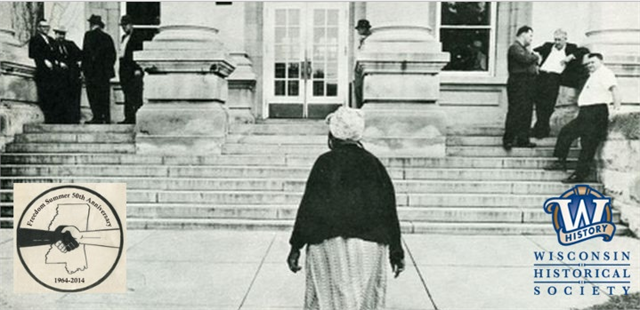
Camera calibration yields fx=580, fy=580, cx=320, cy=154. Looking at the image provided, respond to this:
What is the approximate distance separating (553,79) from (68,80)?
8.58m

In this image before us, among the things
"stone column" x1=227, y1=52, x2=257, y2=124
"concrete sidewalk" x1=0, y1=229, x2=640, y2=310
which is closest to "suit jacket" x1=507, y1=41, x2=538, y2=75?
"concrete sidewalk" x1=0, y1=229, x2=640, y2=310

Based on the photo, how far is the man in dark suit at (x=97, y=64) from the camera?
415 inches

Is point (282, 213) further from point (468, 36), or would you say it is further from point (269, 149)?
point (468, 36)

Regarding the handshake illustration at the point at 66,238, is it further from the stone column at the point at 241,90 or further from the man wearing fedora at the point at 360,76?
the stone column at the point at 241,90

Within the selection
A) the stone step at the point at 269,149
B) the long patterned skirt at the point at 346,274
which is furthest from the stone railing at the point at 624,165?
the long patterned skirt at the point at 346,274

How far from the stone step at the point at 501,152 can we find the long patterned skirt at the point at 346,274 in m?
5.66

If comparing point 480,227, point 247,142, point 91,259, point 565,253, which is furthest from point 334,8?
point 91,259

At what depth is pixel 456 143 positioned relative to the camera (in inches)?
368

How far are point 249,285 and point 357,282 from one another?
1819 millimetres

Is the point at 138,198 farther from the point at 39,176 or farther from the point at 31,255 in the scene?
the point at 31,255

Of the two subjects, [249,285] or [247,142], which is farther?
[247,142]

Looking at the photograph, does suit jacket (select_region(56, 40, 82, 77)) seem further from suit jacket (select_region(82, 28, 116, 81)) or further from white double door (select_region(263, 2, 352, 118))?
white double door (select_region(263, 2, 352, 118))

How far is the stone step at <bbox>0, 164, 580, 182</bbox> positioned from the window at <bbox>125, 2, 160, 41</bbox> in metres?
5.40

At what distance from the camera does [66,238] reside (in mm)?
4570
